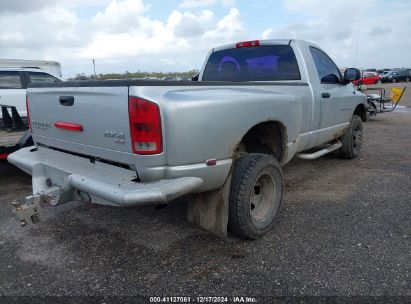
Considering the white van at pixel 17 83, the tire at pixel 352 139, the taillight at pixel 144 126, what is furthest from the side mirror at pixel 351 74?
the white van at pixel 17 83

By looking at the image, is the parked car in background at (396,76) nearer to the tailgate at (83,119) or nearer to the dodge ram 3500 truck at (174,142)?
the dodge ram 3500 truck at (174,142)

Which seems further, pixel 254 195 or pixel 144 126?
pixel 254 195

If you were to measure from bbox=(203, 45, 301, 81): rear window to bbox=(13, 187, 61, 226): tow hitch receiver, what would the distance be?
110 inches

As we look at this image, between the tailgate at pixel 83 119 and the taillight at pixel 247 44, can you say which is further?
→ the taillight at pixel 247 44

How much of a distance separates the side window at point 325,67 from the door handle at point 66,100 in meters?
3.12

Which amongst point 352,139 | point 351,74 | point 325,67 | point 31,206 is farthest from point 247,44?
point 31,206

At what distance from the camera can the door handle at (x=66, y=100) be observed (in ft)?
9.86

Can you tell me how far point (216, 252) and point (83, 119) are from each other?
1.58 meters

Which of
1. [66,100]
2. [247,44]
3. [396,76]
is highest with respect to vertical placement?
[247,44]

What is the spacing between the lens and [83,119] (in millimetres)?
2932

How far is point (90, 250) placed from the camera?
3.27m

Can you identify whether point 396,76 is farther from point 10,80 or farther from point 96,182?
point 96,182

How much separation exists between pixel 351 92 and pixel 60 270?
478 cm

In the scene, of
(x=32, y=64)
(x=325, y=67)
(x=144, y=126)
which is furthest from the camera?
(x=32, y=64)
